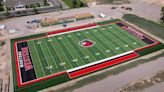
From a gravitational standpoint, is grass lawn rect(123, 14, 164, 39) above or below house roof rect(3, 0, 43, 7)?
below

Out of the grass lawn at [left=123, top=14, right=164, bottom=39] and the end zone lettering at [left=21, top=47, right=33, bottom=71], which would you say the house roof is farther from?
the grass lawn at [left=123, top=14, right=164, bottom=39]

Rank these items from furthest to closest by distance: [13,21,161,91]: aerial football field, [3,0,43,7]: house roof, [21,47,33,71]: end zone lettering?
[3,0,43,7]: house roof → [21,47,33,71]: end zone lettering → [13,21,161,91]: aerial football field

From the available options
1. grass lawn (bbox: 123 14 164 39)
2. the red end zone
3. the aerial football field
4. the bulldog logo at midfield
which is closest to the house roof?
the aerial football field

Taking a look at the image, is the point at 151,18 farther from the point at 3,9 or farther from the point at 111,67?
the point at 3,9

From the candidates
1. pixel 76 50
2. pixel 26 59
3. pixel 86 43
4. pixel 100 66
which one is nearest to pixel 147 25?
pixel 86 43

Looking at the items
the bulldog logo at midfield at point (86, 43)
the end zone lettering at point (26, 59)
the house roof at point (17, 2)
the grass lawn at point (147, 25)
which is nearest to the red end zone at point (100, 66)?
the bulldog logo at midfield at point (86, 43)

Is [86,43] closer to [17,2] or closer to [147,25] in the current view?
[147,25]
